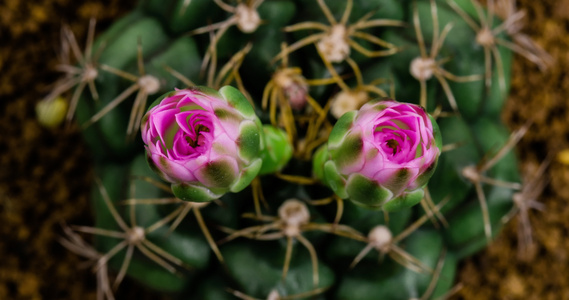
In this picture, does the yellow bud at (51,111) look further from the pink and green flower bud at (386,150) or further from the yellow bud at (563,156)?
the yellow bud at (563,156)

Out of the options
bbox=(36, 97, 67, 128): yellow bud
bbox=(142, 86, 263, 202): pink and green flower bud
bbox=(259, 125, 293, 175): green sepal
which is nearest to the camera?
bbox=(142, 86, 263, 202): pink and green flower bud

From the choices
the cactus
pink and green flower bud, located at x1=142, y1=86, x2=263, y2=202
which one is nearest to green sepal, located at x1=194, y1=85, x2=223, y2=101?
pink and green flower bud, located at x1=142, y1=86, x2=263, y2=202

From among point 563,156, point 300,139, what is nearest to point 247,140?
point 300,139

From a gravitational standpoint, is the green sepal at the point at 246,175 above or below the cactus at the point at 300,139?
below

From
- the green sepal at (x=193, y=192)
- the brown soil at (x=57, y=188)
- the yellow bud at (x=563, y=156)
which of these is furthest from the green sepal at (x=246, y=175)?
the yellow bud at (x=563, y=156)

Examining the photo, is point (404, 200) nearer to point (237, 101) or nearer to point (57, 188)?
point (237, 101)

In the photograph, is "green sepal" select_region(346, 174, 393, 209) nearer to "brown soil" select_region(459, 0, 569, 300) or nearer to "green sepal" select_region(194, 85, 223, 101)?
"green sepal" select_region(194, 85, 223, 101)
